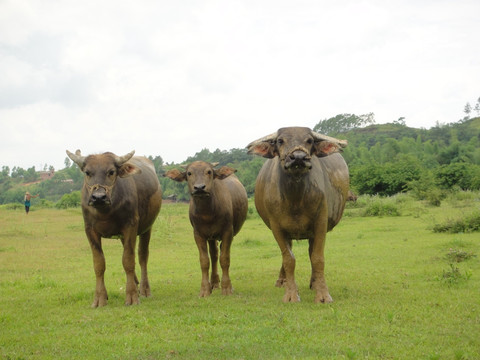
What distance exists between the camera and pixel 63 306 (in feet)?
23.7

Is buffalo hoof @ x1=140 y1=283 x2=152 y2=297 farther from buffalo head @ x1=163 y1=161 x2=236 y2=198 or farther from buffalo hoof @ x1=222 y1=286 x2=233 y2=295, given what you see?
buffalo head @ x1=163 y1=161 x2=236 y2=198

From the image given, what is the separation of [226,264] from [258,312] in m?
1.94

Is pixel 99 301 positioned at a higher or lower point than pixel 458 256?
higher

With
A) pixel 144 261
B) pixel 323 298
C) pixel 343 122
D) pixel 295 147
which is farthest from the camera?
pixel 343 122

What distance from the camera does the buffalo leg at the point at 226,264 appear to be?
785cm

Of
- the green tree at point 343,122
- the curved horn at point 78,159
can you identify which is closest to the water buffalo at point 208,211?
the curved horn at point 78,159

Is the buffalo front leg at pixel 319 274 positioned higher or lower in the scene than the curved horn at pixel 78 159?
lower

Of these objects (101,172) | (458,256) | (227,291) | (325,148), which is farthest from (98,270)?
(458,256)

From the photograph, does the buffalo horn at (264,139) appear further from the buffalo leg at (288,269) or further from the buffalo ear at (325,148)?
the buffalo leg at (288,269)

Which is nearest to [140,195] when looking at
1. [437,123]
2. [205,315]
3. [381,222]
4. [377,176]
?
[205,315]

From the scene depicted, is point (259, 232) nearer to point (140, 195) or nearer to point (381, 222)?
point (381, 222)

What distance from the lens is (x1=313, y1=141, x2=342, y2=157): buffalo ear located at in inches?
265

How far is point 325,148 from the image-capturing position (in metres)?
6.79

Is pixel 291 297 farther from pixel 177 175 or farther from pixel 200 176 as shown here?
pixel 177 175
